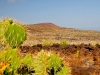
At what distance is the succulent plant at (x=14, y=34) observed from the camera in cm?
559

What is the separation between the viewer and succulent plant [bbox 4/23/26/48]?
220 inches

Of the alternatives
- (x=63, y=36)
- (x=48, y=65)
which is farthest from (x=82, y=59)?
(x=63, y=36)

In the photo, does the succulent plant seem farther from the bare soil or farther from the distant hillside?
the distant hillside

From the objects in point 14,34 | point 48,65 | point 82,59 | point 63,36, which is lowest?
point 63,36

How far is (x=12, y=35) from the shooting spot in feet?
18.5

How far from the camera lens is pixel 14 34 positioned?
5617 mm

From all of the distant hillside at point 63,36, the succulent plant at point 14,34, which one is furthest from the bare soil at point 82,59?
the distant hillside at point 63,36

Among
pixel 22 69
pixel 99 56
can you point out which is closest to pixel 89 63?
pixel 99 56

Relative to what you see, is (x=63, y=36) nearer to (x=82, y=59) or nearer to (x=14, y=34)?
(x=82, y=59)

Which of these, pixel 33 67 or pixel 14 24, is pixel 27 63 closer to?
pixel 33 67

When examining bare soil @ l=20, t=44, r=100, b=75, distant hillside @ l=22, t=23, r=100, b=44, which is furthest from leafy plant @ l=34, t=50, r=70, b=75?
distant hillside @ l=22, t=23, r=100, b=44

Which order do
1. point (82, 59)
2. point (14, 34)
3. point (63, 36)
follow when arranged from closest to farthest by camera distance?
1. point (14, 34)
2. point (82, 59)
3. point (63, 36)

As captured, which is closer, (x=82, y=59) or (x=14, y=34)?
(x=14, y=34)

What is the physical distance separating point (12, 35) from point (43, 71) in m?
0.86
